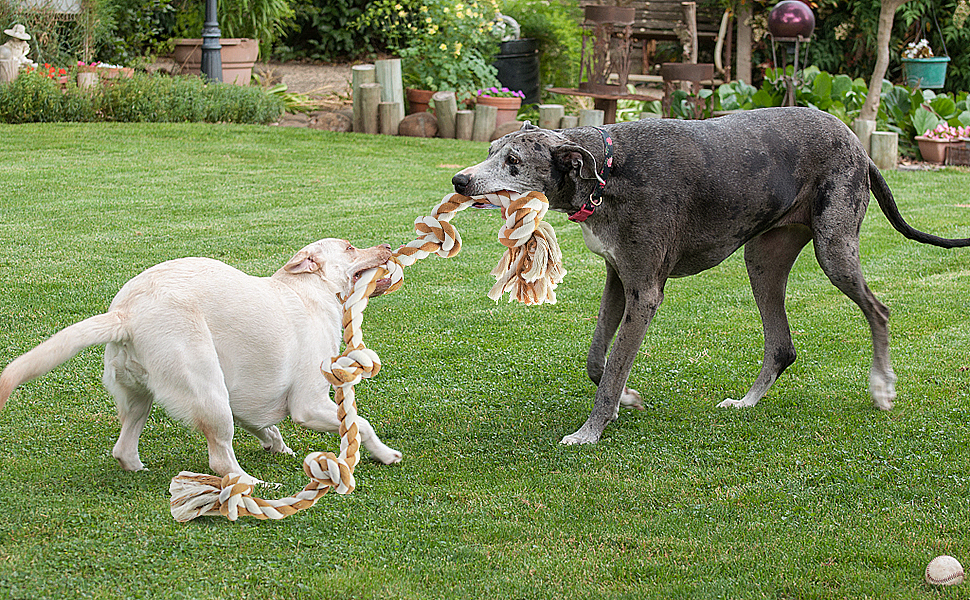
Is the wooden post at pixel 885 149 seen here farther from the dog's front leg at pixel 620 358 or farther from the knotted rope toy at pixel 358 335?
the knotted rope toy at pixel 358 335

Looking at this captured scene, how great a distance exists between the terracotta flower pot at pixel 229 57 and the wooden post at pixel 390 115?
2.60 metres

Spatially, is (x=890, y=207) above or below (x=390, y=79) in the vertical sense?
below

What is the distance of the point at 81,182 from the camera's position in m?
9.47

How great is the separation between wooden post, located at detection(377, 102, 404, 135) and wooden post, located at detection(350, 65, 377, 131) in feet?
0.97

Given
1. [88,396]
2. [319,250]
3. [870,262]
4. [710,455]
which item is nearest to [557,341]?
[710,455]

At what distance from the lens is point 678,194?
4.12 meters

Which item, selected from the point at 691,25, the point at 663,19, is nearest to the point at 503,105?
the point at 691,25

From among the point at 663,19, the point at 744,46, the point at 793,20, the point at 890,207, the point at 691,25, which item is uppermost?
the point at 663,19

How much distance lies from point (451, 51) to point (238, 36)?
4070mm

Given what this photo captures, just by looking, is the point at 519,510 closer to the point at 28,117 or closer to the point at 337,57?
the point at 28,117

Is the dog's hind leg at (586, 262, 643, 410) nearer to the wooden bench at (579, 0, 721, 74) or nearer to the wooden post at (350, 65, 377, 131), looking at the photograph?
the wooden post at (350, 65, 377, 131)

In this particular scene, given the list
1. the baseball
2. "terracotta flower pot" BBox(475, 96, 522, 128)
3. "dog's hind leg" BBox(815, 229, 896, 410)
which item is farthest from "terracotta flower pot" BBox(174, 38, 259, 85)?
the baseball

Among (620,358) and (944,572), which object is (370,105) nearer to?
(620,358)

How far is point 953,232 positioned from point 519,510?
6500 mm
